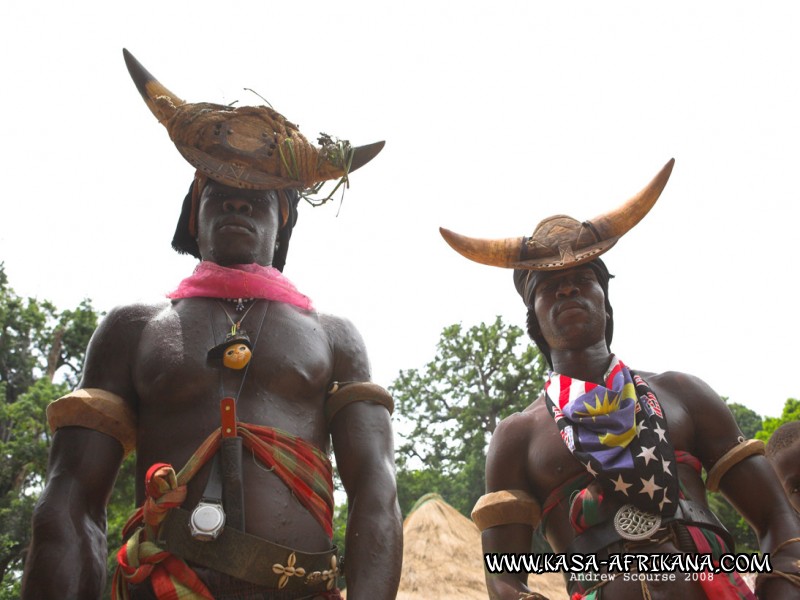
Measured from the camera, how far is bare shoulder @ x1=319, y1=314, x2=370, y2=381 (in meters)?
3.05

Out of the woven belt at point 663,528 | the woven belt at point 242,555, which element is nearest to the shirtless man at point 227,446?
the woven belt at point 242,555

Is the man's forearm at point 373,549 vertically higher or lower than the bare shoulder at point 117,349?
lower

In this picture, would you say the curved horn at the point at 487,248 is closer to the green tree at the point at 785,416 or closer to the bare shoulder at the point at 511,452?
the bare shoulder at the point at 511,452

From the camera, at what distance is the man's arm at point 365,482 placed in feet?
8.11

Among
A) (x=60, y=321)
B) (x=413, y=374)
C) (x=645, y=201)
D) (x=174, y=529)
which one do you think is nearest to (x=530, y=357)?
(x=413, y=374)

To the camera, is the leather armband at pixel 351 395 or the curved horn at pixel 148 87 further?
the curved horn at pixel 148 87

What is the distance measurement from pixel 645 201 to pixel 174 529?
2.86 metres

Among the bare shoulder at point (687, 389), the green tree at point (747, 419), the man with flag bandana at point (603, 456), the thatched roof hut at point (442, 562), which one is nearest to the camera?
the man with flag bandana at point (603, 456)

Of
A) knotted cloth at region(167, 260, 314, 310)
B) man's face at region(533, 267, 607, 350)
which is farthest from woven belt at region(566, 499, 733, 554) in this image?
knotted cloth at region(167, 260, 314, 310)

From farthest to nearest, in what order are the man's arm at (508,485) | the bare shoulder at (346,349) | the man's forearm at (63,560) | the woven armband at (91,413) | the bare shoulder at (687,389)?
the bare shoulder at (687,389) → the man's arm at (508,485) → the bare shoulder at (346,349) → the woven armband at (91,413) → the man's forearm at (63,560)

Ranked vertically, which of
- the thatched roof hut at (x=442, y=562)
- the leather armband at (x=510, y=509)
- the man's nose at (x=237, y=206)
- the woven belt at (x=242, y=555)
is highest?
the thatched roof hut at (x=442, y=562)

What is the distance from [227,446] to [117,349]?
2.23 feet

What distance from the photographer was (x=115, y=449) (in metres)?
2.71

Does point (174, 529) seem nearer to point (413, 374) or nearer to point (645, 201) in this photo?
point (645, 201)
